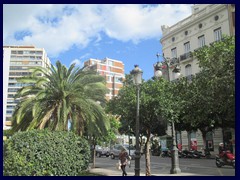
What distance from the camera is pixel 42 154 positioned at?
39.5ft

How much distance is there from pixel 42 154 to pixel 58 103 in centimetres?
386

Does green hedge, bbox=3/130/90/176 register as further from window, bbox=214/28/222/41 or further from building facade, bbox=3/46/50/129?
window, bbox=214/28/222/41

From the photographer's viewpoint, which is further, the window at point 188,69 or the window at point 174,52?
the window at point 174,52

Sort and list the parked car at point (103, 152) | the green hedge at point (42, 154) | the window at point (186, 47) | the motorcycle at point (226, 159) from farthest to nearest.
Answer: the parked car at point (103, 152) → the window at point (186, 47) → the motorcycle at point (226, 159) → the green hedge at point (42, 154)

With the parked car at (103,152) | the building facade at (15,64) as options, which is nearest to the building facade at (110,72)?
the building facade at (15,64)

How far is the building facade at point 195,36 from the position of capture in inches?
1228

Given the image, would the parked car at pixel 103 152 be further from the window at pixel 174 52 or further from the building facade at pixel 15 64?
the building facade at pixel 15 64

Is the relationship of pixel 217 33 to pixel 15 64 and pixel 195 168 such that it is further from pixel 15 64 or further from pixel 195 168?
pixel 15 64

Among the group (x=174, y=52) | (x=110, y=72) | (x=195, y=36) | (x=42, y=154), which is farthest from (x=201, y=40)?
(x=42, y=154)

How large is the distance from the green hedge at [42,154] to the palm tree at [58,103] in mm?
1863

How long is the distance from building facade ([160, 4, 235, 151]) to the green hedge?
18725mm

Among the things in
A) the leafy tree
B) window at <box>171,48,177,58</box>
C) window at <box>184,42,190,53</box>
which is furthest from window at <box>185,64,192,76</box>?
the leafy tree

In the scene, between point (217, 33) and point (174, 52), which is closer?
point (217, 33)
